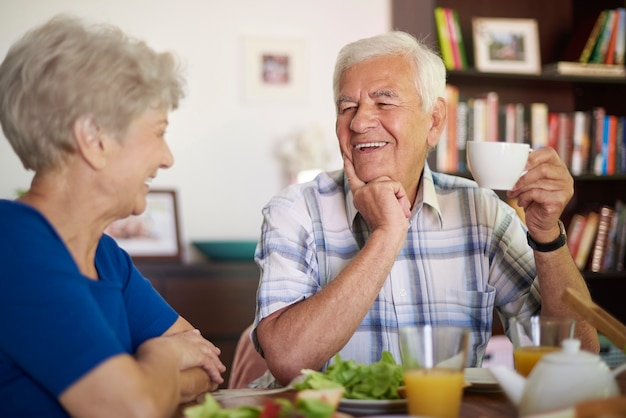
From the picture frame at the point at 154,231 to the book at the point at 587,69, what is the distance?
1888 mm

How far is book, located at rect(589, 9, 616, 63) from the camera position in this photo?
386 centimetres

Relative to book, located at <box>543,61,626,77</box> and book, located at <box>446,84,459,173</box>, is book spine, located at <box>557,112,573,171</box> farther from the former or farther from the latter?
book, located at <box>446,84,459,173</box>

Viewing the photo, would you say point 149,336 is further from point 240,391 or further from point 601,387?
point 601,387

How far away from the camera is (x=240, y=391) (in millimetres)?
1401

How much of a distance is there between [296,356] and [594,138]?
2714mm

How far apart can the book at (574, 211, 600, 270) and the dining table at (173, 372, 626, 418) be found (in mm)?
2519

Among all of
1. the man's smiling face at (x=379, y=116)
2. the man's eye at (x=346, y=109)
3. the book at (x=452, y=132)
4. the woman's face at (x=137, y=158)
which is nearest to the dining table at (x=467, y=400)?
→ the woman's face at (x=137, y=158)

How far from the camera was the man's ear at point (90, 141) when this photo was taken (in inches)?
48.6

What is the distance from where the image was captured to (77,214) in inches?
50.2

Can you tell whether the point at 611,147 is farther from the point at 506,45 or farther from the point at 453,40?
the point at 453,40

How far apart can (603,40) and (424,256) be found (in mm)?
2394

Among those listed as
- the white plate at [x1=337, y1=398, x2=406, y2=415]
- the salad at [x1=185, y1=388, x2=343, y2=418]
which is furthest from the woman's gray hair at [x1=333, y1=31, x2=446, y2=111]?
the salad at [x1=185, y1=388, x2=343, y2=418]

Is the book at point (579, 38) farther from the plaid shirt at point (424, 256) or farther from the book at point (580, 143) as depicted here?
the plaid shirt at point (424, 256)

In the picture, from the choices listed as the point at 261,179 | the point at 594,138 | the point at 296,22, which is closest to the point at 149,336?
the point at 261,179
